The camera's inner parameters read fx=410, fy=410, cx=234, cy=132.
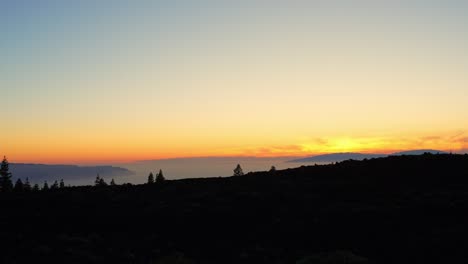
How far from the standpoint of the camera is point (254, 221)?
26.7 m

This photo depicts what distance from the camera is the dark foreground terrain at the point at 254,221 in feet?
65.8

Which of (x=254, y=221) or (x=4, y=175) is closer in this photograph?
(x=254, y=221)

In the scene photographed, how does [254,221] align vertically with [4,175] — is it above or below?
below

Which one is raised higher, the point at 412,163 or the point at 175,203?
the point at 412,163

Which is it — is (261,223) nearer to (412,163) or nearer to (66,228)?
(66,228)

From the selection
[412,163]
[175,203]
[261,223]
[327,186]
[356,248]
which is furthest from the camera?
[412,163]

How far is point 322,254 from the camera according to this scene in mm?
19453

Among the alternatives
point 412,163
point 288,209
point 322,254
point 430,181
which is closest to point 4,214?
point 288,209

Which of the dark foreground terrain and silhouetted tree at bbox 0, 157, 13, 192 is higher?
silhouetted tree at bbox 0, 157, 13, 192

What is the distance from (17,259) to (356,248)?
53.5 ft

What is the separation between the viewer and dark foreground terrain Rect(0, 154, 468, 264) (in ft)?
65.8

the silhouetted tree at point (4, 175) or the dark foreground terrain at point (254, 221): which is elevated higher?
the silhouetted tree at point (4, 175)

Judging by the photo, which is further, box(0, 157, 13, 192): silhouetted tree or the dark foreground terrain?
box(0, 157, 13, 192): silhouetted tree

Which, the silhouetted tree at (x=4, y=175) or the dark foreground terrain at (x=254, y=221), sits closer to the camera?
the dark foreground terrain at (x=254, y=221)
